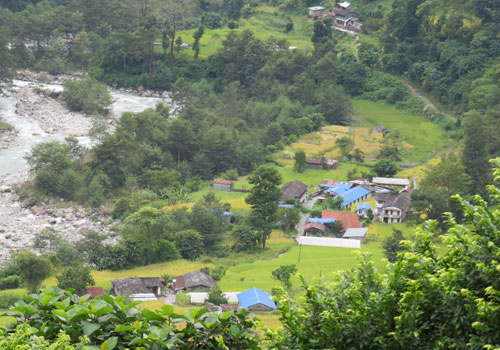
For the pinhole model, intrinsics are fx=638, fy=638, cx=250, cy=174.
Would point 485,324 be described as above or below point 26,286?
above

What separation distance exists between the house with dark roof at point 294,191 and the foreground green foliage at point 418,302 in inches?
678

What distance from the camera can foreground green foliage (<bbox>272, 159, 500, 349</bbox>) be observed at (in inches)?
202

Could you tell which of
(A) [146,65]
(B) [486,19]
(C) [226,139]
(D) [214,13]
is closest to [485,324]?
(C) [226,139]

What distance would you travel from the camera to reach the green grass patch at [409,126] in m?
28.7

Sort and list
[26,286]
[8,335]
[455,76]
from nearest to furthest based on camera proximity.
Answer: [8,335]
[26,286]
[455,76]

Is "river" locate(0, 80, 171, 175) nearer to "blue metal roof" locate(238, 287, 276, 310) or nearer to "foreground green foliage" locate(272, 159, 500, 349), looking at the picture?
"blue metal roof" locate(238, 287, 276, 310)

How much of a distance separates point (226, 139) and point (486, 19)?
17.5 metres

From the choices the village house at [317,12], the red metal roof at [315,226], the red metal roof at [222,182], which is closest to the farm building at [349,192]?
the red metal roof at [315,226]

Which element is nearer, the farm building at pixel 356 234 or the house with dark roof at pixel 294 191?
the farm building at pixel 356 234

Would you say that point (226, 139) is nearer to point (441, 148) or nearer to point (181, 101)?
point (181, 101)

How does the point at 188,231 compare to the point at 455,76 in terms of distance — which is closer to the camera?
the point at 188,231

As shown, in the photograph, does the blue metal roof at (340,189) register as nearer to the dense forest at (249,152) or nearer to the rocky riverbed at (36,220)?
the dense forest at (249,152)

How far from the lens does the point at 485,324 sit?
485 centimetres

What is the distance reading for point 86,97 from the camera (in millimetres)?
33812
